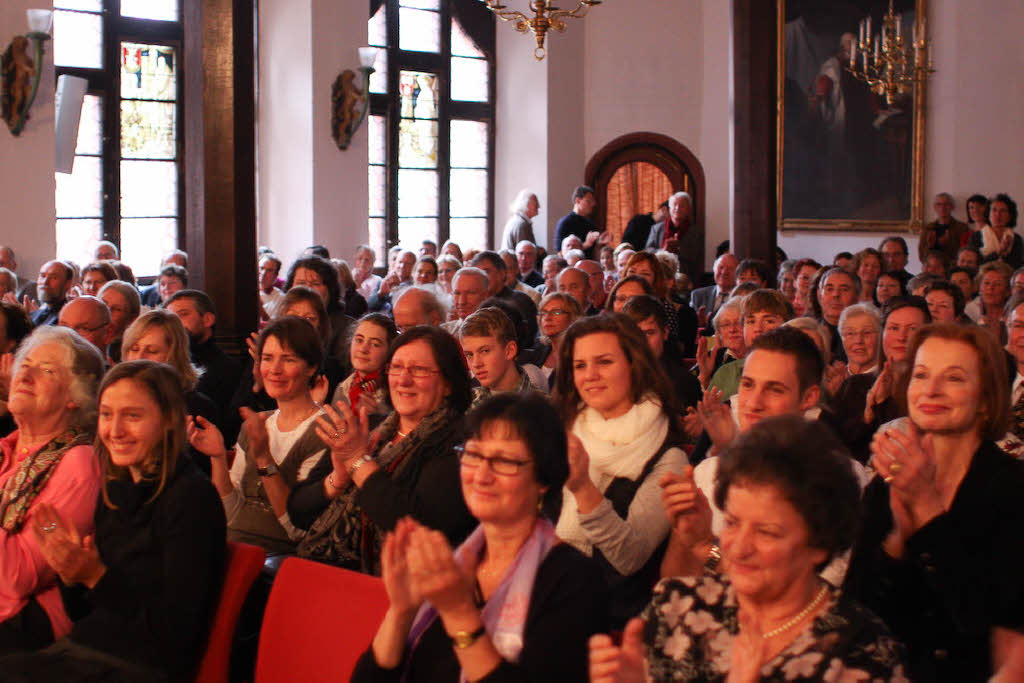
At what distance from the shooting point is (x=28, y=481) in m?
3.13

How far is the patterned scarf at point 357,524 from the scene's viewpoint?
3.26 metres

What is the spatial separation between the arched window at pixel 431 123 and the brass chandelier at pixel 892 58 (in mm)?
4428

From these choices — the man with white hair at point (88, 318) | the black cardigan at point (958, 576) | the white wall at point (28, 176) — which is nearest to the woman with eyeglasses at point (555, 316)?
the man with white hair at point (88, 318)

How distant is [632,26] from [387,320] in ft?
35.2

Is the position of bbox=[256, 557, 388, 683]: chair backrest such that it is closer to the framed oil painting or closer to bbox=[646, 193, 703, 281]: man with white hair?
bbox=[646, 193, 703, 281]: man with white hair

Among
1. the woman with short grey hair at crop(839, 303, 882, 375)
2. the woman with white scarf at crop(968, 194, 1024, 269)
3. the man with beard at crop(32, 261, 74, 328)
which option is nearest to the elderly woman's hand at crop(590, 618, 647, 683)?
the woman with short grey hair at crop(839, 303, 882, 375)

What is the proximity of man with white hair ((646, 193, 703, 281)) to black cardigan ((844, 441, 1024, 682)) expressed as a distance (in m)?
9.56

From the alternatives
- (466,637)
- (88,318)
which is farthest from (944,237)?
(466,637)

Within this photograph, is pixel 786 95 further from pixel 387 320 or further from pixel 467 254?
pixel 387 320

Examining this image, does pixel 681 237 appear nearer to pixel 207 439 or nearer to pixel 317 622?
pixel 207 439

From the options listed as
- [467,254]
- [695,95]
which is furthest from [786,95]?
[467,254]

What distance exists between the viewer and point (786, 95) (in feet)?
44.5

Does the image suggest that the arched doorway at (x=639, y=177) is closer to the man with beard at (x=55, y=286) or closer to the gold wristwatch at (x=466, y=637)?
the man with beard at (x=55, y=286)

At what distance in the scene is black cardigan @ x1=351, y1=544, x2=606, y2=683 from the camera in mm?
2158
